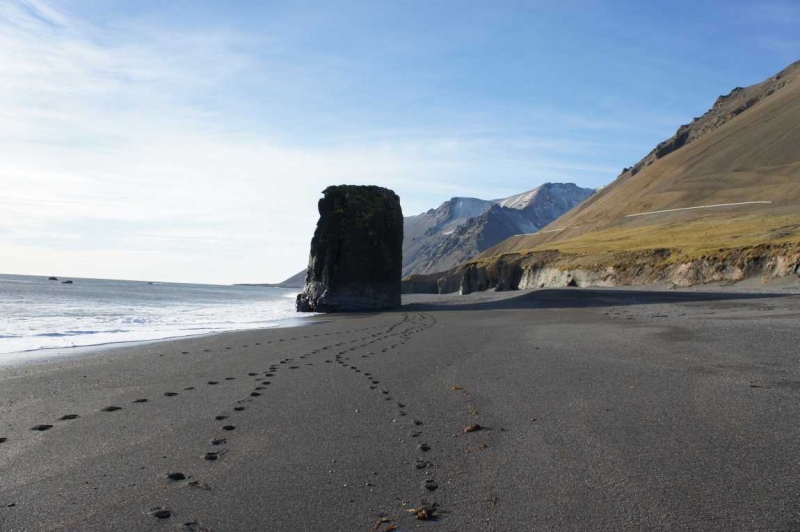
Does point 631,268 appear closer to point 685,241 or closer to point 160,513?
point 685,241

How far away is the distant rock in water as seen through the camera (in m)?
39.8

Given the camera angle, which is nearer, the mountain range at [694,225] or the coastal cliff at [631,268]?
the coastal cliff at [631,268]

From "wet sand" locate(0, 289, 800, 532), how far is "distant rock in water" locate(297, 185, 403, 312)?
27425 millimetres

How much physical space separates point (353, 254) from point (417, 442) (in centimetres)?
3409

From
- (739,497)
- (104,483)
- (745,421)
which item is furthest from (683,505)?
(104,483)

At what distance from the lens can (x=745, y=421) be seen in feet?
20.4

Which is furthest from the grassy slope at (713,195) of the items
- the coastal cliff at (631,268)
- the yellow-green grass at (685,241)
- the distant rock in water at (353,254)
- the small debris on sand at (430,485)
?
the small debris on sand at (430,485)

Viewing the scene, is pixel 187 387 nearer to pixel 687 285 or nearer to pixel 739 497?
pixel 739 497

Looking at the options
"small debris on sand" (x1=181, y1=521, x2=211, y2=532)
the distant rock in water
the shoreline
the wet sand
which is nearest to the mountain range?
the distant rock in water

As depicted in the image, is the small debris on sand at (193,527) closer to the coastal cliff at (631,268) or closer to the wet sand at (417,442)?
the wet sand at (417,442)

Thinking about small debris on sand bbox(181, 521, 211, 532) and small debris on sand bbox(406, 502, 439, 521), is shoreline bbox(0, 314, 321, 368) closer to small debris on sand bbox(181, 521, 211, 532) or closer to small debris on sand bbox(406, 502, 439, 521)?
small debris on sand bbox(181, 521, 211, 532)

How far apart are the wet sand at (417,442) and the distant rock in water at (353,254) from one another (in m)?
27.4

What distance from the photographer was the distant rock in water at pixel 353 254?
39.8m

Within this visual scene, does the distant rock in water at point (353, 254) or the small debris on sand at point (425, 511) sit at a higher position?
the distant rock in water at point (353, 254)
